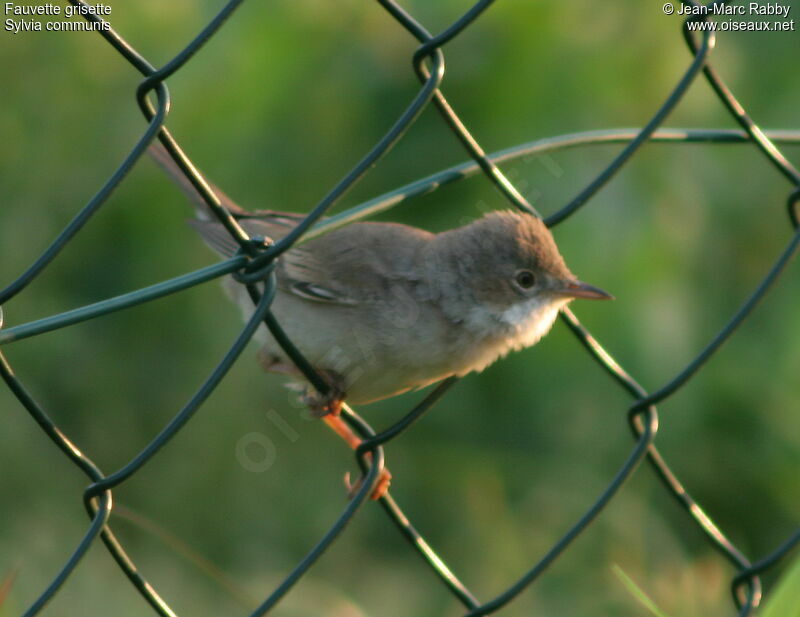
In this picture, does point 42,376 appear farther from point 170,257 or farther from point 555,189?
point 555,189

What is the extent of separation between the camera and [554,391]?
4.79 metres

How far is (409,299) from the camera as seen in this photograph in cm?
305

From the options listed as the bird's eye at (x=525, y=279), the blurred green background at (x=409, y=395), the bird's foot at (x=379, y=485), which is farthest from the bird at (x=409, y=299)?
the blurred green background at (x=409, y=395)

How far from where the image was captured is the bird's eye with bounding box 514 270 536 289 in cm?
313

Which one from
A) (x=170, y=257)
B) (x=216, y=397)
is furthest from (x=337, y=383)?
(x=170, y=257)

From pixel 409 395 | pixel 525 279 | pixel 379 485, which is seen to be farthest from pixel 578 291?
pixel 409 395

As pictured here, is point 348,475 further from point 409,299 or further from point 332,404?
point 409,299

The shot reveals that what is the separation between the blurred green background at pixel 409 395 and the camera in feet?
14.5

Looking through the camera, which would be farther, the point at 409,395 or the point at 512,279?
the point at 409,395

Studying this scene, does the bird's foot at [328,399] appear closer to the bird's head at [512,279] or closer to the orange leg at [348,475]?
the orange leg at [348,475]

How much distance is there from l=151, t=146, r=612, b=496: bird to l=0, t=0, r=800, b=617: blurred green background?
1261 millimetres

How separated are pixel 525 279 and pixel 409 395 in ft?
5.39

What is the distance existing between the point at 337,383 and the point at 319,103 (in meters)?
2.46

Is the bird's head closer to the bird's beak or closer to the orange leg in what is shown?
the bird's beak
